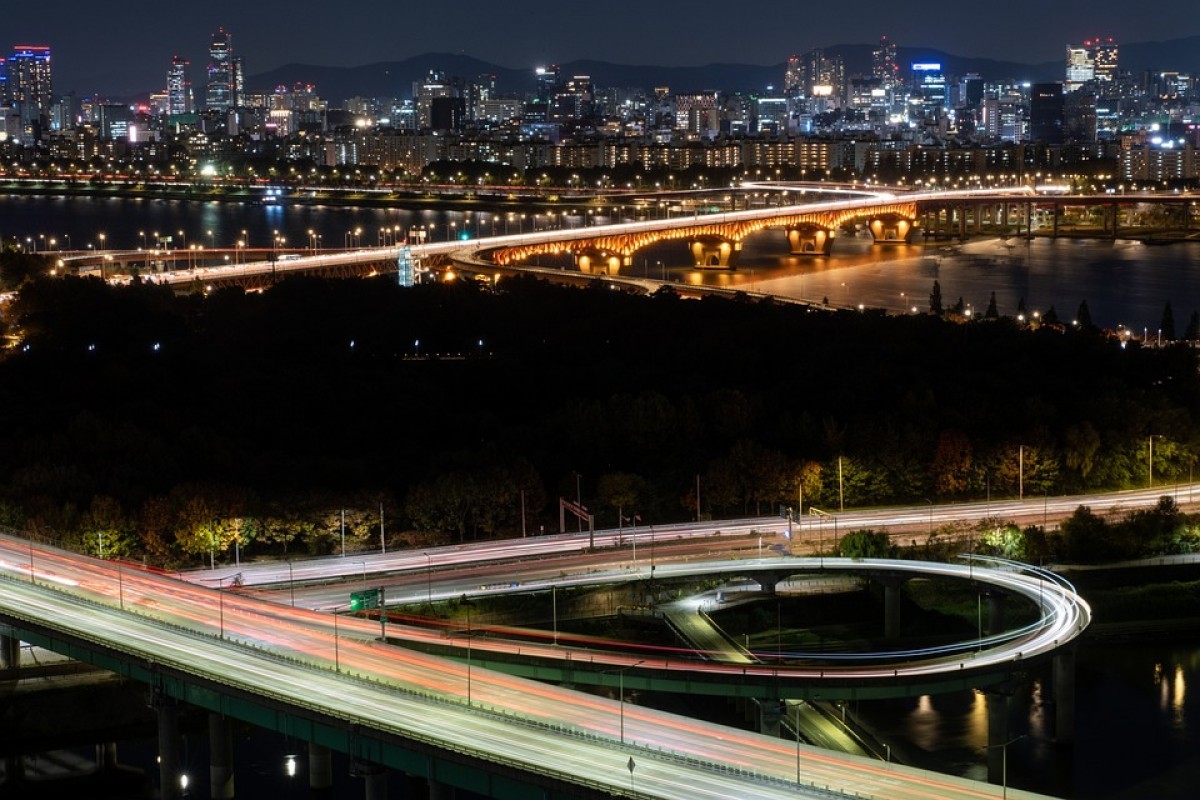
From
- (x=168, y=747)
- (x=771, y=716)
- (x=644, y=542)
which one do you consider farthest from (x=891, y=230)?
(x=168, y=747)

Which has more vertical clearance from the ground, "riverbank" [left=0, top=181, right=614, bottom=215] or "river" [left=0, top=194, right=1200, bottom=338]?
"riverbank" [left=0, top=181, right=614, bottom=215]

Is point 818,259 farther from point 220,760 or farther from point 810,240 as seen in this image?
point 220,760

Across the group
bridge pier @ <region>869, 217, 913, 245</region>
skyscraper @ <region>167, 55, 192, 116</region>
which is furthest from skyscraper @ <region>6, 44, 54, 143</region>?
bridge pier @ <region>869, 217, 913, 245</region>

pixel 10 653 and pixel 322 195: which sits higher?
pixel 322 195

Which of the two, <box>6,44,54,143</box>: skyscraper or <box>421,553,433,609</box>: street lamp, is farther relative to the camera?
<box>6,44,54,143</box>: skyscraper

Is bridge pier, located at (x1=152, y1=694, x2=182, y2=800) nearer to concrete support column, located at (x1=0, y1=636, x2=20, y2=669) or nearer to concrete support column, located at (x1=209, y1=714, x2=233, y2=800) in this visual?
concrete support column, located at (x1=209, y1=714, x2=233, y2=800)

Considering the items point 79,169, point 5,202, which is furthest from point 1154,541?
point 79,169

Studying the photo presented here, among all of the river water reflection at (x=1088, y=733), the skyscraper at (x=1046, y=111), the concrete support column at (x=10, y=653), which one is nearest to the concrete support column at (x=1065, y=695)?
the river water reflection at (x=1088, y=733)
